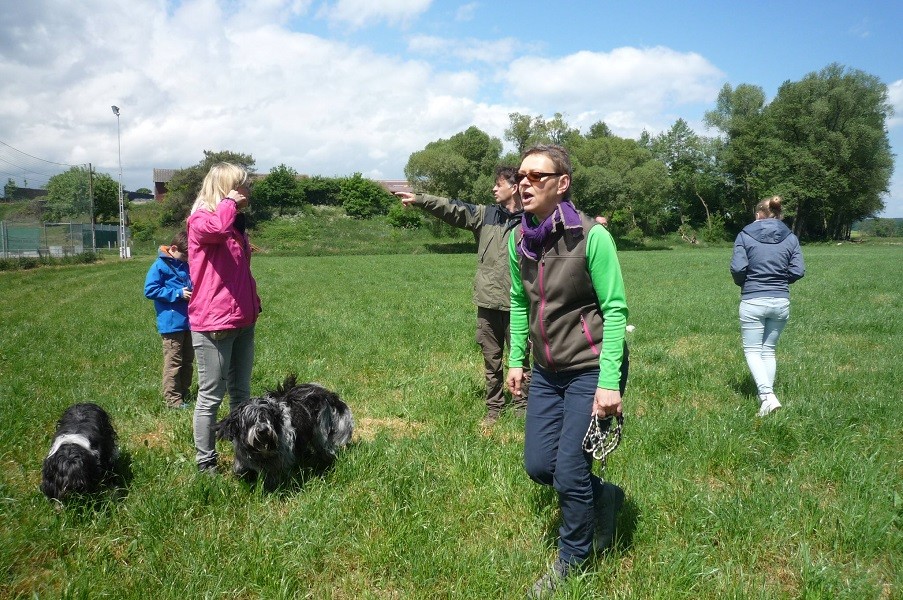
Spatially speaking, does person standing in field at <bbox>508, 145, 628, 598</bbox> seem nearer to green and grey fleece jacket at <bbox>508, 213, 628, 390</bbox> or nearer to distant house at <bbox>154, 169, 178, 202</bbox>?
green and grey fleece jacket at <bbox>508, 213, 628, 390</bbox>

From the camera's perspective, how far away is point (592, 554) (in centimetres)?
351

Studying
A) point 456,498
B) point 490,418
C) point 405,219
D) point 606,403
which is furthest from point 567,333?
point 405,219

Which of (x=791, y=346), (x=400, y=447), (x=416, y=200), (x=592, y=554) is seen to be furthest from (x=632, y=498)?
(x=791, y=346)

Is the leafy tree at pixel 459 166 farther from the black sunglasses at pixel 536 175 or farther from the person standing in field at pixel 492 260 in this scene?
the black sunglasses at pixel 536 175

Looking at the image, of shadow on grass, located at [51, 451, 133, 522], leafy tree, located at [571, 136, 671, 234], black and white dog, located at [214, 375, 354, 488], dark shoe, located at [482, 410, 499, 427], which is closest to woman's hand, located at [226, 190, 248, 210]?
black and white dog, located at [214, 375, 354, 488]

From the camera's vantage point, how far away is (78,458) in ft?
13.2

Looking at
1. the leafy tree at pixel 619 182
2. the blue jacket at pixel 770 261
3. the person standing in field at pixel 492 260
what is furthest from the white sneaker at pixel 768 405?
the leafy tree at pixel 619 182

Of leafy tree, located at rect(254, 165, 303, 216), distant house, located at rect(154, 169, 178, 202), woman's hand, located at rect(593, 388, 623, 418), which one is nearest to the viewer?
woman's hand, located at rect(593, 388, 623, 418)

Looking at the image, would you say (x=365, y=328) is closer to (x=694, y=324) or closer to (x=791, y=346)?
(x=694, y=324)

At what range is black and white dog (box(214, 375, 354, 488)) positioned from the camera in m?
4.23

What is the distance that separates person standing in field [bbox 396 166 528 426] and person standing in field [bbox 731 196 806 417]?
2.54m

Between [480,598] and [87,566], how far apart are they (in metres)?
2.27

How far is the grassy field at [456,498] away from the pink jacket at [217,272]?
1.23 metres

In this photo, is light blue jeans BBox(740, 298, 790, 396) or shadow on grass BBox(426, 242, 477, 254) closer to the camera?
light blue jeans BBox(740, 298, 790, 396)
